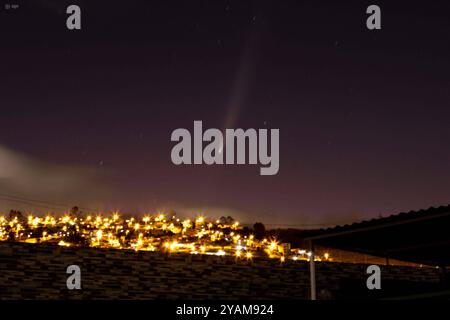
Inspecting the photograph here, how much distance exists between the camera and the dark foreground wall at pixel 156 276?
12.9 m

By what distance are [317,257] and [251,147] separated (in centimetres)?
628

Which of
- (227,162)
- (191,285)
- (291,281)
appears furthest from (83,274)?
(291,281)

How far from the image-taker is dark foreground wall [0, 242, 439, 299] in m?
12.9

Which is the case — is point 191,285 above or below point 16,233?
below

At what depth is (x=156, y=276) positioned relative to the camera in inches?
550

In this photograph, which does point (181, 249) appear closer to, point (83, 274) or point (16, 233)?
point (83, 274)

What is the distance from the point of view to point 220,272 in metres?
14.5
